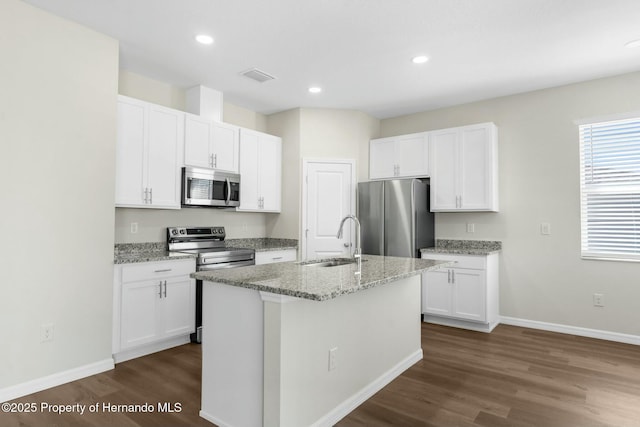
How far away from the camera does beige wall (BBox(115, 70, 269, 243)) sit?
148 inches

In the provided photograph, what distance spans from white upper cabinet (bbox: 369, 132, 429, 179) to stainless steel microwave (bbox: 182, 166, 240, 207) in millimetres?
1980

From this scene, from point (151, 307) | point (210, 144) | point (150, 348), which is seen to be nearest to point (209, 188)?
point (210, 144)

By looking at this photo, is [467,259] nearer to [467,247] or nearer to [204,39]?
[467,247]

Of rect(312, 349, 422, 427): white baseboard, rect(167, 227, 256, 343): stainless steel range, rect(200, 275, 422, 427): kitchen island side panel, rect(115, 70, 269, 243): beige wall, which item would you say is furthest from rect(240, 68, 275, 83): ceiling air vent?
rect(312, 349, 422, 427): white baseboard

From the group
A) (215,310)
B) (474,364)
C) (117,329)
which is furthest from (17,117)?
(474,364)

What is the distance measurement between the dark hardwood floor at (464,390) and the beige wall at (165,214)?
4.10ft

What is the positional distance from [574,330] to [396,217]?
224 centimetres

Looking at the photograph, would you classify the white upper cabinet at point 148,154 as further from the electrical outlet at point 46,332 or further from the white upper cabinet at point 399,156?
the white upper cabinet at point 399,156

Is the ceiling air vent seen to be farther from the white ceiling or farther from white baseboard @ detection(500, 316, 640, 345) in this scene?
white baseboard @ detection(500, 316, 640, 345)

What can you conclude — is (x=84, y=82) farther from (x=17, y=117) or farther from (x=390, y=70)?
(x=390, y=70)

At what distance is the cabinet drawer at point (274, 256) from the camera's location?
4.38m

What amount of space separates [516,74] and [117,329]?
4.46 meters

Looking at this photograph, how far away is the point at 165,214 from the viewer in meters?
4.10

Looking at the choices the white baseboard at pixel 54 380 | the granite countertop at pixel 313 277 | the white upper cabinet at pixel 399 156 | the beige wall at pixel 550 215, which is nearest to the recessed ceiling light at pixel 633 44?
the beige wall at pixel 550 215
